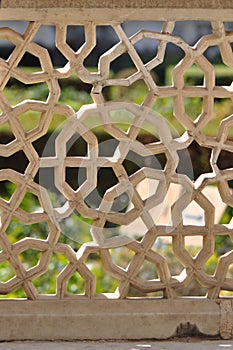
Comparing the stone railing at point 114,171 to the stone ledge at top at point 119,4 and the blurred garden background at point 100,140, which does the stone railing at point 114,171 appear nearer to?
the stone ledge at top at point 119,4

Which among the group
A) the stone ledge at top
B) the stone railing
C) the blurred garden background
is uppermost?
the blurred garden background

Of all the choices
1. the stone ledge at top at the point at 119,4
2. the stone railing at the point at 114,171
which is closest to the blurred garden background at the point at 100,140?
the stone railing at the point at 114,171

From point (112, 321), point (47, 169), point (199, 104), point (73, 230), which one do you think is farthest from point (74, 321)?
point (199, 104)

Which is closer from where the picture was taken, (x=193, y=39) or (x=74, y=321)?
(x=74, y=321)

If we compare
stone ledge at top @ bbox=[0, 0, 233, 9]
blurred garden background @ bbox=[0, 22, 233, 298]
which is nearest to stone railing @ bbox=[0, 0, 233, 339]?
stone ledge at top @ bbox=[0, 0, 233, 9]

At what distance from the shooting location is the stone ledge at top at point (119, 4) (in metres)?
3.04

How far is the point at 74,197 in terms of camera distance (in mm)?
3170

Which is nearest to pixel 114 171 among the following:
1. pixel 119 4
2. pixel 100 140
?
pixel 119 4

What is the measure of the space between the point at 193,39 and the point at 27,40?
→ 11.7 meters

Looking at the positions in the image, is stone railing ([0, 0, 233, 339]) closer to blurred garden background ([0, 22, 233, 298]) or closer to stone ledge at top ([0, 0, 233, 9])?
stone ledge at top ([0, 0, 233, 9])

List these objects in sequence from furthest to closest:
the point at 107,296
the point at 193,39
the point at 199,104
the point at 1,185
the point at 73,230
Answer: the point at 193,39 → the point at 199,104 → the point at 1,185 → the point at 73,230 → the point at 107,296

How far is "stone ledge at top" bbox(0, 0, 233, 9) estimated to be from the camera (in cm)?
304

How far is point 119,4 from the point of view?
308 centimetres

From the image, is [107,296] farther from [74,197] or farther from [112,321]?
[74,197]
